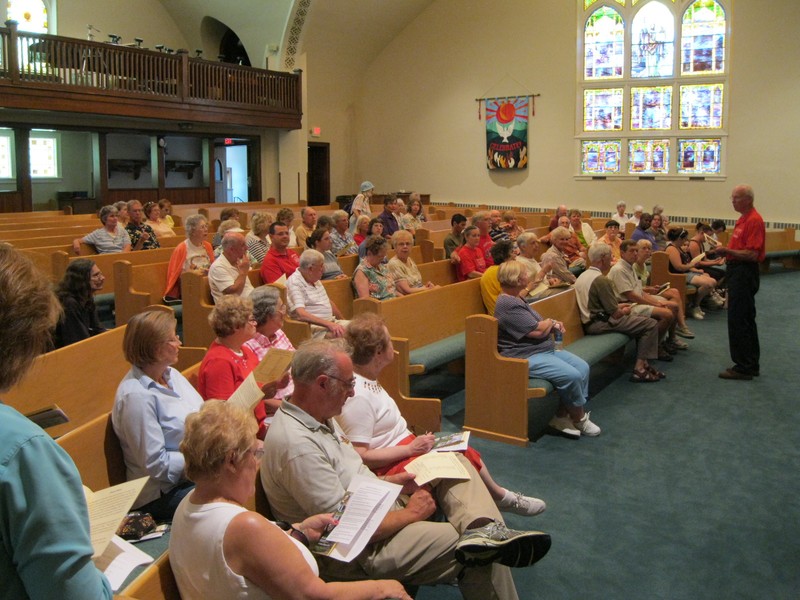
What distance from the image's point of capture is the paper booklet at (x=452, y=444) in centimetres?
291

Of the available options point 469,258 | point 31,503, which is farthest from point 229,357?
point 469,258

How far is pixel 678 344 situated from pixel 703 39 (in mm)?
9661

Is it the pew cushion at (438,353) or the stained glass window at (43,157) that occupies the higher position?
the stained glass window at (43,157)

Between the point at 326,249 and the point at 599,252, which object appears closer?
the point at 599,252

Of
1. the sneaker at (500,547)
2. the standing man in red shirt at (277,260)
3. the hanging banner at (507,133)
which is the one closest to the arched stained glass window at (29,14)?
the hanging banner at (507,133)

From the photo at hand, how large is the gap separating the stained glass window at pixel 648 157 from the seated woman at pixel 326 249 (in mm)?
10227

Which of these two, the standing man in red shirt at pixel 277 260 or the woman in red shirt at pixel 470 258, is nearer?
the standing man in red shirt at pixel 277 260

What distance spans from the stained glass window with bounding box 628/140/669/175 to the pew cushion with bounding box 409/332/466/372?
10743 mm

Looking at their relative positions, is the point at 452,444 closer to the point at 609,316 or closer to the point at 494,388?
the point at 494,388

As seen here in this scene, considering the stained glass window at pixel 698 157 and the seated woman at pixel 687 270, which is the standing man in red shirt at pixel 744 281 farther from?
the stained glass window at pixel 698 157

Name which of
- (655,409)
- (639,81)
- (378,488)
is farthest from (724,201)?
(378,488)

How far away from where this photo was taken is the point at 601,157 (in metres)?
15.3

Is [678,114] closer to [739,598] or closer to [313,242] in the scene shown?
[313,242]

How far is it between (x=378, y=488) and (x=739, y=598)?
154cm
